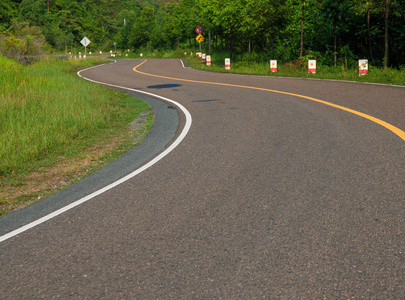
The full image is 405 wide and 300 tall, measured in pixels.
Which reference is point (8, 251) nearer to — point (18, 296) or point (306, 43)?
point (18, 296)

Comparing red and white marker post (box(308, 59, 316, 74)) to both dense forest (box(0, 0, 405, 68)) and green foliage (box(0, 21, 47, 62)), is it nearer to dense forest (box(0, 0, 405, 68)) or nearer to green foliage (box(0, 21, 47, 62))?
dense forest (box(0, 0, 405, 68))

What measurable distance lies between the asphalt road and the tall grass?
236 cm

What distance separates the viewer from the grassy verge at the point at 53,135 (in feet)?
A: 19.0

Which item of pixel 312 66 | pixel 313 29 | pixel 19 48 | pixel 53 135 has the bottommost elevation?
pixel 53 135

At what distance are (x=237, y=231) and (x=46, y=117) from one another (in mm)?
6908

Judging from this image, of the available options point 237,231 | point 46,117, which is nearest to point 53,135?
point 46,117

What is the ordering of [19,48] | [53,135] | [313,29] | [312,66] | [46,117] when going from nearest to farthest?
[53,135] → [46,117] → [312,66] → [19,48] → [313,29]

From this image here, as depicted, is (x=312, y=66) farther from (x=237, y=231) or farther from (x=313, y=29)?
(x=237, y=231)

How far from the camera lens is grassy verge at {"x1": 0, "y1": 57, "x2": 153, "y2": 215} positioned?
229 inches

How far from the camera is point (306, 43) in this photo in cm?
3291

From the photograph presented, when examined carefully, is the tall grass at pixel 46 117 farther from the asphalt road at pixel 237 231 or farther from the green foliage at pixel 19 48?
the green foliage at pixel 19 48

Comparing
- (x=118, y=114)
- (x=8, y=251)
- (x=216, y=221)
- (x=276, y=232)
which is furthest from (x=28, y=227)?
(x=118, y=114)

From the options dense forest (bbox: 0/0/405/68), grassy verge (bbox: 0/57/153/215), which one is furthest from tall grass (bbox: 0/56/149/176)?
dense forest (bbox: 0/0/405/68)

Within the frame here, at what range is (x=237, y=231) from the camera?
3.86 meters
